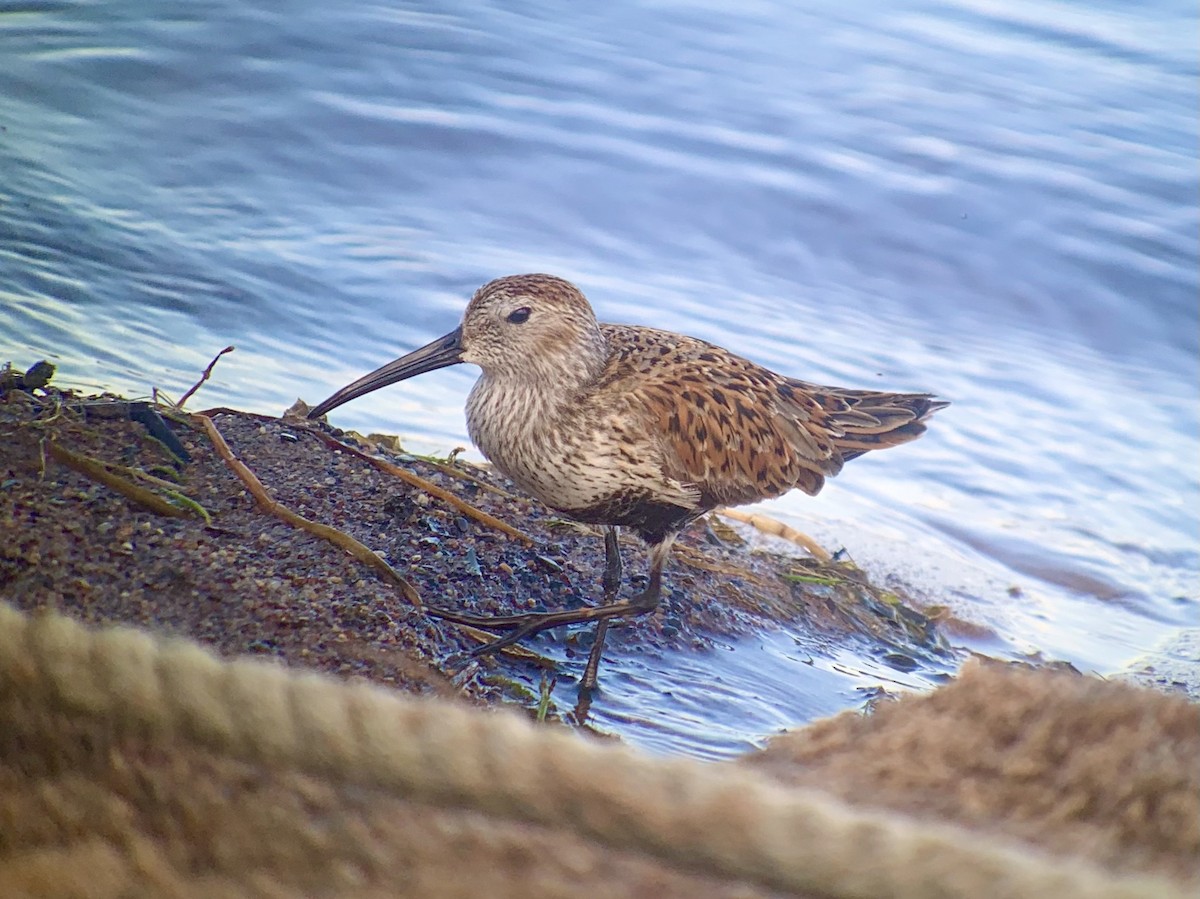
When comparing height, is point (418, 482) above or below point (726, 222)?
below

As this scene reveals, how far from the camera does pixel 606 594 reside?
13.1ft

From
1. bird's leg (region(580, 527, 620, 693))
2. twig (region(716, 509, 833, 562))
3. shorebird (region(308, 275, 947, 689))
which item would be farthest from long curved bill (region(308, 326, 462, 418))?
twig (region(716, 509, 833, 562))

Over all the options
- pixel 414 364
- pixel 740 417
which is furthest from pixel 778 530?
pixel 414 364

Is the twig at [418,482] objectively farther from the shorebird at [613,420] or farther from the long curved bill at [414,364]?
the long curved bill at [414,364]

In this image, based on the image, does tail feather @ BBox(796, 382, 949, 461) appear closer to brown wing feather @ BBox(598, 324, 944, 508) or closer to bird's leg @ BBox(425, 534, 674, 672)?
brown wing feather @ BBox(598, 324, 944, 508)

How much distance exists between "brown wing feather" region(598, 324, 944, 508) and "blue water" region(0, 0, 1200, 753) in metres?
0.71

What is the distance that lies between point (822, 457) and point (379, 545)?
6.52 feet

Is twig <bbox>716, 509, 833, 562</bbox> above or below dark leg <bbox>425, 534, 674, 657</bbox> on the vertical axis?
below

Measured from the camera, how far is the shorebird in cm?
390

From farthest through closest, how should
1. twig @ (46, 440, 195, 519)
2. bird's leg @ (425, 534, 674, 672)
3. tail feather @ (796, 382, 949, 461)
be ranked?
tail feather @ (796, 382, 949, 461) < bird's leg @ (425, 534, 674, 672) < twig @ (46, 440, 195, 519)

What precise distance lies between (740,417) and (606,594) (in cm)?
88

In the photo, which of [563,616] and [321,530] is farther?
[563,616]

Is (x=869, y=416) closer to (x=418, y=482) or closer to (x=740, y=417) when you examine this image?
(x=740, y=417)

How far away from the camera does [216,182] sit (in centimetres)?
623
